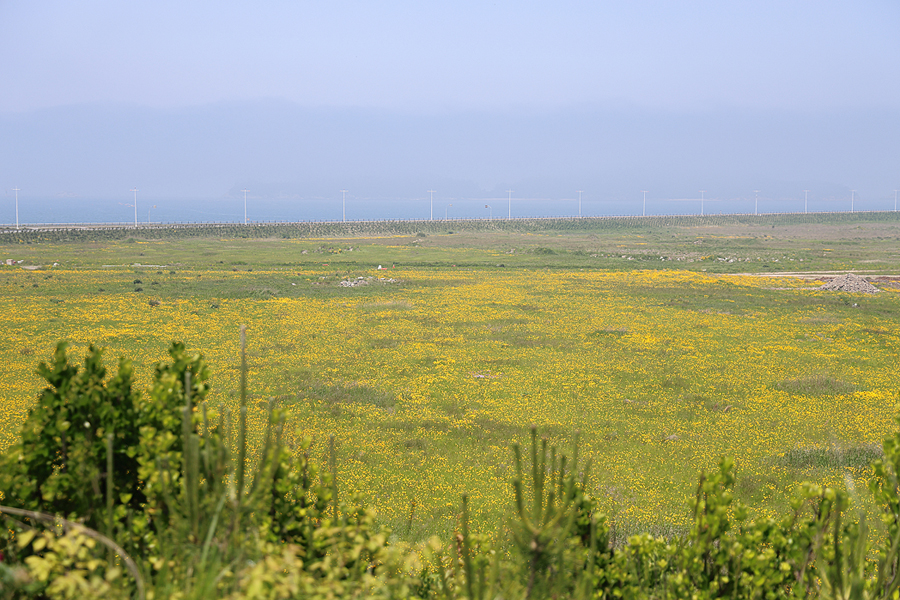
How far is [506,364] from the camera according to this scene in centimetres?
2612

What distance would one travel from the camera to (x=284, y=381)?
23266 mm

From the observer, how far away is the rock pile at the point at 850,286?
46.6m

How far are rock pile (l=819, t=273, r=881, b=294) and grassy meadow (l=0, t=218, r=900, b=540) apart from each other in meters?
2.00

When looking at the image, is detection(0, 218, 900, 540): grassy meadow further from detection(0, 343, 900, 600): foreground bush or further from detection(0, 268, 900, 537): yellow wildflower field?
detection(0, 343, 900, 600): foreground bush

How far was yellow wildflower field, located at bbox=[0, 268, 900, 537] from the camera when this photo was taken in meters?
15.8

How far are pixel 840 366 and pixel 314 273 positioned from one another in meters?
40.8

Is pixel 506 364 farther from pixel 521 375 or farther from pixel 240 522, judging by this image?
pixel 240 522

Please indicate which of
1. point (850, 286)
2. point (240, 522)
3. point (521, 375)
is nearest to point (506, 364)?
point (521, 375)

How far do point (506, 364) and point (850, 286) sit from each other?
111ft

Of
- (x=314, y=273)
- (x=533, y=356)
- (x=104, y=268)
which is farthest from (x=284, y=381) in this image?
(x=104, y=268)

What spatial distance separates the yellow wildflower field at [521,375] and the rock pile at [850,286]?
1.64 metres

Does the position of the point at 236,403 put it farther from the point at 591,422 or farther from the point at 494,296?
the point at 494,296

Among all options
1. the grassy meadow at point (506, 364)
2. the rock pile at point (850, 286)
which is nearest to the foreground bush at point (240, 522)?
the grassy meadow at point (506, 364)

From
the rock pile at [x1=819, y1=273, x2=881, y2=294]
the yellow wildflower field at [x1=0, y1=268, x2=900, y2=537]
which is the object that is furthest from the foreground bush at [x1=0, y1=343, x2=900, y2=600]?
the rock pile at [x1=819, y1=273, x2=881, y2=294]
